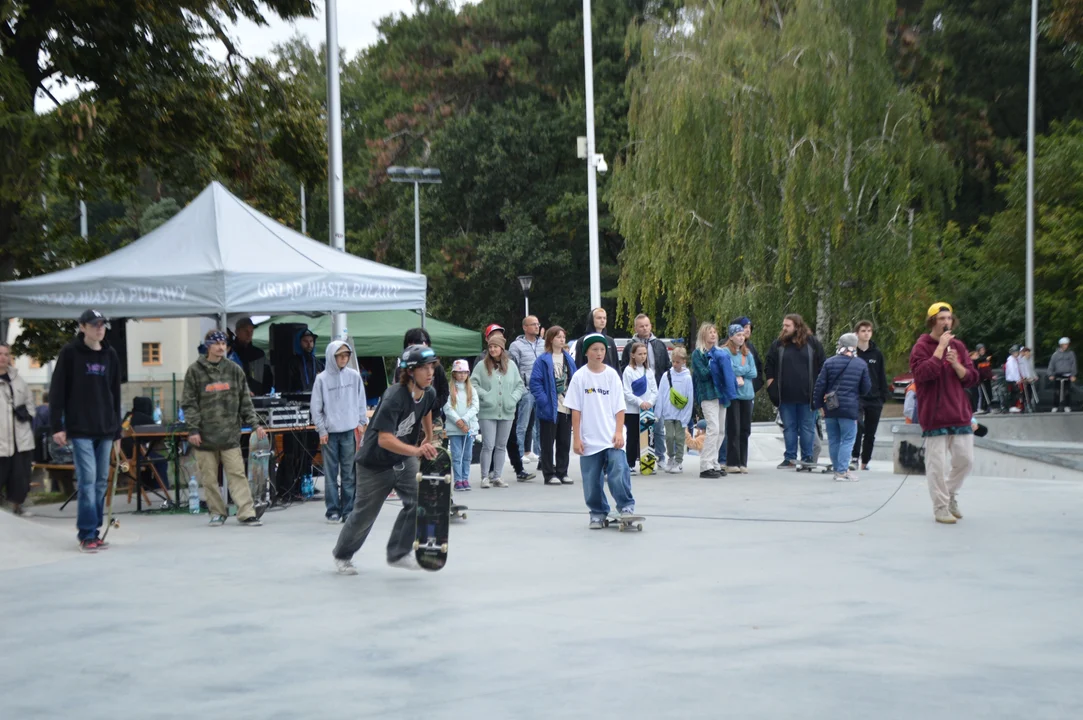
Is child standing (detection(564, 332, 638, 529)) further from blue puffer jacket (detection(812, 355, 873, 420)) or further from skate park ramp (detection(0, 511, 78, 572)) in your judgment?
blue puffer jacket (detection(812, 355, 873, 420))

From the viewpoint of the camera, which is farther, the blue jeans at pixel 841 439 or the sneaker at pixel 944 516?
the blue jeans at pixel 841 439

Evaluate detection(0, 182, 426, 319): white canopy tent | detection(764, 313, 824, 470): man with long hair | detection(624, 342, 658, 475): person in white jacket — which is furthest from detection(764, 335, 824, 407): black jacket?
detection(0, 182, 426, 319): white canopy tent

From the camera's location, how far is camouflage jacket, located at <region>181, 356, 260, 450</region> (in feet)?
39.8

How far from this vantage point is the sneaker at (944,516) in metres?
11.4

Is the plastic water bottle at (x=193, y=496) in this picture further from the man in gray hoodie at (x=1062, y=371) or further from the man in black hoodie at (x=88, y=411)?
the man in gray hoodie at (x=1062, y=371)

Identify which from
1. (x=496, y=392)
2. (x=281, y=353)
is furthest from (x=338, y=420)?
(x=281, y=353)

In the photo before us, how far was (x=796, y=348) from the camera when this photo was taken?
16.0m

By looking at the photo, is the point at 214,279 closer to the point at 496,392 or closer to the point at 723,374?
the point at 496,392

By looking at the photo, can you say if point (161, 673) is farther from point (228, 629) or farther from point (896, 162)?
point (896, 162)

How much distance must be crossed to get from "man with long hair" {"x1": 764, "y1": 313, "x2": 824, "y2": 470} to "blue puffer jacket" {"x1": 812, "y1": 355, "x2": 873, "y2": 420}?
508mm

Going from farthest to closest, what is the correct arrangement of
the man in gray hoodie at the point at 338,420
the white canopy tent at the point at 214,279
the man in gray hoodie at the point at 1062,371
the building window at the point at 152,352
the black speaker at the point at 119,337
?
the building window at the point at 152,352 < the man in gray hoodie at the point at 1062,371 < the black speaker at the point at 119,337 < the white canopy tent at the point at 214,279 < the man in gray hoodie at the point at 338,420

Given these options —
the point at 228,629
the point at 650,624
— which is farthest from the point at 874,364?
the point at 228,629

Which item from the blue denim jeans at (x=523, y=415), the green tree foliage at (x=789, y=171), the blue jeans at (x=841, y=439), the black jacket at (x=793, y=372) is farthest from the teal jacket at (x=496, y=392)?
the green tree foliage at (x=789, y=171)

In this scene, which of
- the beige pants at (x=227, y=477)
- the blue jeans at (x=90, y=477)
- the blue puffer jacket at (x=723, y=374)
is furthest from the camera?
the blue puffer jacket at (x=723, y=374)
